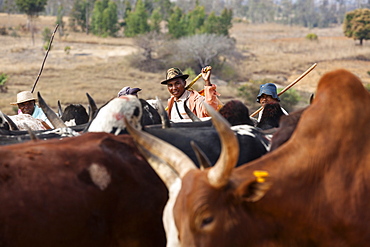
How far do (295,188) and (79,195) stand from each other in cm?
147

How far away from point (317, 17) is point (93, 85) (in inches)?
3052

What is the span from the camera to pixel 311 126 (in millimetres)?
4023

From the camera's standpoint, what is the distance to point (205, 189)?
12.0 feet

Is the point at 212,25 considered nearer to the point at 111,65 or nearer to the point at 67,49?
the point at 111,65

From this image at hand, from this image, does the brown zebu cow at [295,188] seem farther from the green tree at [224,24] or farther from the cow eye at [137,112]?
the green tree at [224,24]

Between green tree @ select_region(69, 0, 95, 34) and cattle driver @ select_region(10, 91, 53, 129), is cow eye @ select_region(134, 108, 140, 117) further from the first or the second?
green tree @ select_region(69, 0, 95, 34)

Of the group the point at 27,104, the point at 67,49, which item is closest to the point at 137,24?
the point at 67,49

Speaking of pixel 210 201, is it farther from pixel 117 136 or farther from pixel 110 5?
pixel 110 5

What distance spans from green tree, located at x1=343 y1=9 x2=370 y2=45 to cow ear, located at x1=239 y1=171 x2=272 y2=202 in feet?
208

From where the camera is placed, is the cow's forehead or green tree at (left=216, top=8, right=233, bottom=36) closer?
the cow's forehead

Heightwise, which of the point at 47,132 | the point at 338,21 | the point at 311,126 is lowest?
the point at 338,21

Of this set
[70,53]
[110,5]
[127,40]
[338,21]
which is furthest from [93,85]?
[338,21]

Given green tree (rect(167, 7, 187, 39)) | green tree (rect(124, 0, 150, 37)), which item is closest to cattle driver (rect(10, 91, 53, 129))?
green tree (rect(167, 7, 187, 39))

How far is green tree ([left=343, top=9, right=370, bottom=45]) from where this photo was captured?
64.5 metres
